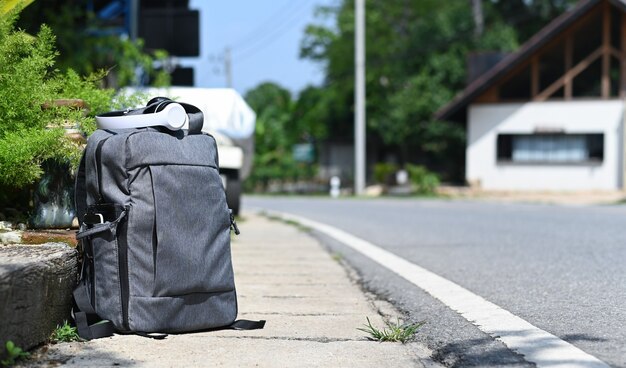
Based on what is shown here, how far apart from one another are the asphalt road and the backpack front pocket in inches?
40.2

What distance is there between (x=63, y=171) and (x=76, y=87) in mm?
529

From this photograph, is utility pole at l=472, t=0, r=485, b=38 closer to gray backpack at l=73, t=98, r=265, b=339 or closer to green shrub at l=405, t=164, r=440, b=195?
green shrub at l=405, t=164, r=440, b=195

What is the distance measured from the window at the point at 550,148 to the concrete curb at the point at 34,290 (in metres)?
24.7

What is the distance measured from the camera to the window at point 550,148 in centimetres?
2703

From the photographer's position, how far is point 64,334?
12.3 feet

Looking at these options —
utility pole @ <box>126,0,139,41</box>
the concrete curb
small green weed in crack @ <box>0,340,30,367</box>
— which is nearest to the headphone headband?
the concrete curb

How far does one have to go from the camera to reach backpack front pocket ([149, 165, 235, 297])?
386cm

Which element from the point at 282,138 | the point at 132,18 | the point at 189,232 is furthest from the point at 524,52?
the point at 189,232

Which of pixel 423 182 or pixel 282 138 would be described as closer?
pixel 423 182

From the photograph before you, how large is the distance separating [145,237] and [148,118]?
567mm

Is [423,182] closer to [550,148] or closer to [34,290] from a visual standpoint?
[550,148]

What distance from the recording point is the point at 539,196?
25359mm

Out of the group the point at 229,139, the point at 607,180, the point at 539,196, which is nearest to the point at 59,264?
the point at 229,139

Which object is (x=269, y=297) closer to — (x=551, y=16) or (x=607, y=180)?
(x=607, y=180)
